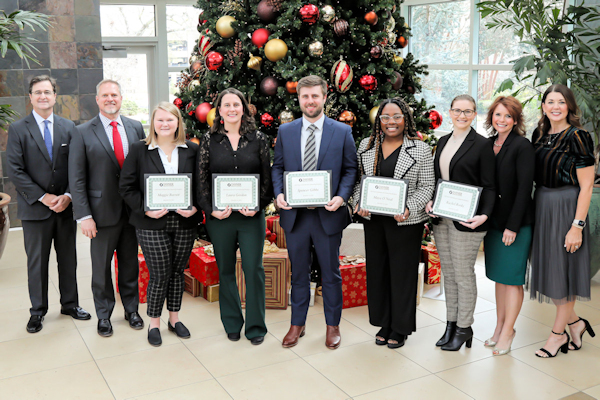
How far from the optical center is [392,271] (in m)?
3.24

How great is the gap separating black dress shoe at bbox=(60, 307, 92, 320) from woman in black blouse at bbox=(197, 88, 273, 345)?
3.42 feet

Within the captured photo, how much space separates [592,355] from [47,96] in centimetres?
360

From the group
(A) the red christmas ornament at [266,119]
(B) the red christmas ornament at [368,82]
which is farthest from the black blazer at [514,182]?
(A) the red christmas ornament at [266,119]

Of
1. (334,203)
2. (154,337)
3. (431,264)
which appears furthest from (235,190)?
(431,264)

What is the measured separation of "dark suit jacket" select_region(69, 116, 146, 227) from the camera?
11.0ft

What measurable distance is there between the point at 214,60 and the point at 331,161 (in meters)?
1.71

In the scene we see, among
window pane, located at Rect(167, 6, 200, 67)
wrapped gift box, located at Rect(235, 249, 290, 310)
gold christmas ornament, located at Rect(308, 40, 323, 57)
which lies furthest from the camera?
window pane, located at Rect(167, 6, 200, 67)

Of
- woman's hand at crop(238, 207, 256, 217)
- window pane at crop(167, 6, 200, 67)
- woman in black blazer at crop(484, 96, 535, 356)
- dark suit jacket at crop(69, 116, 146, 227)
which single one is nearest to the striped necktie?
woman's hand at crop(238, 207, 256, 217)

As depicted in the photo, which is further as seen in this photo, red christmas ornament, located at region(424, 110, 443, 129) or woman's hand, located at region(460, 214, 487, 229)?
red christmas ornament, located at region(424, 110, 443, 129)

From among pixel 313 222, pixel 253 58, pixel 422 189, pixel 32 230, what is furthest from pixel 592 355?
pixel 32 230

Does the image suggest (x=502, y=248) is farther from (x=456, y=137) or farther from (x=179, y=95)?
(x=179, y=95)

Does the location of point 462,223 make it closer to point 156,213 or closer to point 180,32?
point 156,213

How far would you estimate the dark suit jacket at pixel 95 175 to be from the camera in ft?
11.0

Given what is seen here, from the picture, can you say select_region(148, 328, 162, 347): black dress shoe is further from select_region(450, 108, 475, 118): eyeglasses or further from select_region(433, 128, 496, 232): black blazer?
select_region(450, 108, 475, 118): eyeglasses
